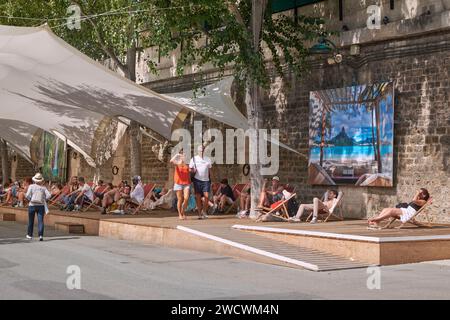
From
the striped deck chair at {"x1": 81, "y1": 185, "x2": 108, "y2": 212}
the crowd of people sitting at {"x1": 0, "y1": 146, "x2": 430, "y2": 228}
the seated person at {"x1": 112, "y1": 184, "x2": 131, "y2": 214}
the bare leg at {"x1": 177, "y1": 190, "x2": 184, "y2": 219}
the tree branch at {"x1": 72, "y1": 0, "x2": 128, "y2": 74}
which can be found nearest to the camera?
the crowd of people sitting at {"x1": 0, "y1": 146, "x2": 430, "y2": 228}

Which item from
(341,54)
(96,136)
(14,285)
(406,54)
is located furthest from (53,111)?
(14,285)

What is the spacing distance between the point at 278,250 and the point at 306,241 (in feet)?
1.84

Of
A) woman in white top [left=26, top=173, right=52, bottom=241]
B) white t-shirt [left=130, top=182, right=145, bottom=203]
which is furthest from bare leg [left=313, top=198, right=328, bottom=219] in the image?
woman in white top [left=26, top=173, right=52, bottom=241]

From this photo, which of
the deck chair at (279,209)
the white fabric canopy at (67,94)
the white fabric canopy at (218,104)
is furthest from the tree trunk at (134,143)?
the deck chair at (279,209)

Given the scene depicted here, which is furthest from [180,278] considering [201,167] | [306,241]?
[201,167]

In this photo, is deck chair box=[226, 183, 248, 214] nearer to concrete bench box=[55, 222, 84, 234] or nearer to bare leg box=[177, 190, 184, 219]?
bare leg box=[177, 190, 184, 219]

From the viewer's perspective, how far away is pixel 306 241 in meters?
10.5

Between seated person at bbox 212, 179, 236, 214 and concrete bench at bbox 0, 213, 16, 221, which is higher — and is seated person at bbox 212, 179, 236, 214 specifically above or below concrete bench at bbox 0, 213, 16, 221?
above

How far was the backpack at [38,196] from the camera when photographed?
12.5 meters

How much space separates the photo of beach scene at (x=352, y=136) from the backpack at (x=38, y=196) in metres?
6.45

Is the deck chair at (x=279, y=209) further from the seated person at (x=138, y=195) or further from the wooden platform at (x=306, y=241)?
the seated person at (x=138, y=195)

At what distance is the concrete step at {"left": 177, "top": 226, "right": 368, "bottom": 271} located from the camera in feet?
30.8

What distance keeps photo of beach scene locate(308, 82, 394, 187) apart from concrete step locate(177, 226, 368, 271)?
425 centimetres
